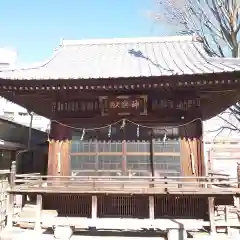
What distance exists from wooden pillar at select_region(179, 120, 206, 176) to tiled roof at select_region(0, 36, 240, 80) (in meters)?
2.22

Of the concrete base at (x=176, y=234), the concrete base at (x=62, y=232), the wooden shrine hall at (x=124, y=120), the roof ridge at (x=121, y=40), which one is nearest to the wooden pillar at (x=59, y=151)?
the wooden shrine hall at (x=124, y=120)

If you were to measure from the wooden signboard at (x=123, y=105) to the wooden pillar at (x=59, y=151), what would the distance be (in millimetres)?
1724

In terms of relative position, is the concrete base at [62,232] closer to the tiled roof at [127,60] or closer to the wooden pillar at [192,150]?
the wooden pillar at [192,150]

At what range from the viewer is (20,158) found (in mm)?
17672

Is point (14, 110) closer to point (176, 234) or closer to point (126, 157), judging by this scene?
point (126, 157)

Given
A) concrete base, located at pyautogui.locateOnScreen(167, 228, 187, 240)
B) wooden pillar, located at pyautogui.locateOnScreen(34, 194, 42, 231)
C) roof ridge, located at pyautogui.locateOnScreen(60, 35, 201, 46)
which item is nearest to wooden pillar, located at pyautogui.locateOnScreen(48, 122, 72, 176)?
wooden pillar, located at pyautogui.locateOnScreen(34, 194, 42, 231)

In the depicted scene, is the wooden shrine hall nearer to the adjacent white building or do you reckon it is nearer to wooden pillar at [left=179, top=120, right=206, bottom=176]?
wooden pillar at [left=179, top=120, right=206, bottom=176]

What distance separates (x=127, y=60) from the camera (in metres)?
12.8

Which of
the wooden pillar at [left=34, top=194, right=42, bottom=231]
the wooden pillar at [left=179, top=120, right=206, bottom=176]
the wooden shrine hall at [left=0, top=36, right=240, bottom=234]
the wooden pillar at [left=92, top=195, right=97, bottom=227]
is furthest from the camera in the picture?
the wooden pillar at [left=179, top=120, right=206, bottom=176]

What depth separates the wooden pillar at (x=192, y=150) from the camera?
1080 cm

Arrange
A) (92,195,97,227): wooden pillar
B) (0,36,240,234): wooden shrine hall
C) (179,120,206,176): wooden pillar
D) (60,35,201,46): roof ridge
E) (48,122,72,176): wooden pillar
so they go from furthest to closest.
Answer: (60,35,201,46): roof ridge < (48,122,72,176): wooden pillar < (179,120,206,176): wooden pillar < (0,36,240,234): wooden shrine hall < (92,195,97,227): wooden pillar

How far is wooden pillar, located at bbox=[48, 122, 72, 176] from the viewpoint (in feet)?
36.7

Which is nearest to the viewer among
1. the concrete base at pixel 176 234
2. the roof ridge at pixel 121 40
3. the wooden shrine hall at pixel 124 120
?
the concrete base at pixel 176 234

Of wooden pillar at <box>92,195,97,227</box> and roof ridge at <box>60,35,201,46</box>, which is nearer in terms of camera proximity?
wooden pillar at <box>92,195,97,227</box>
